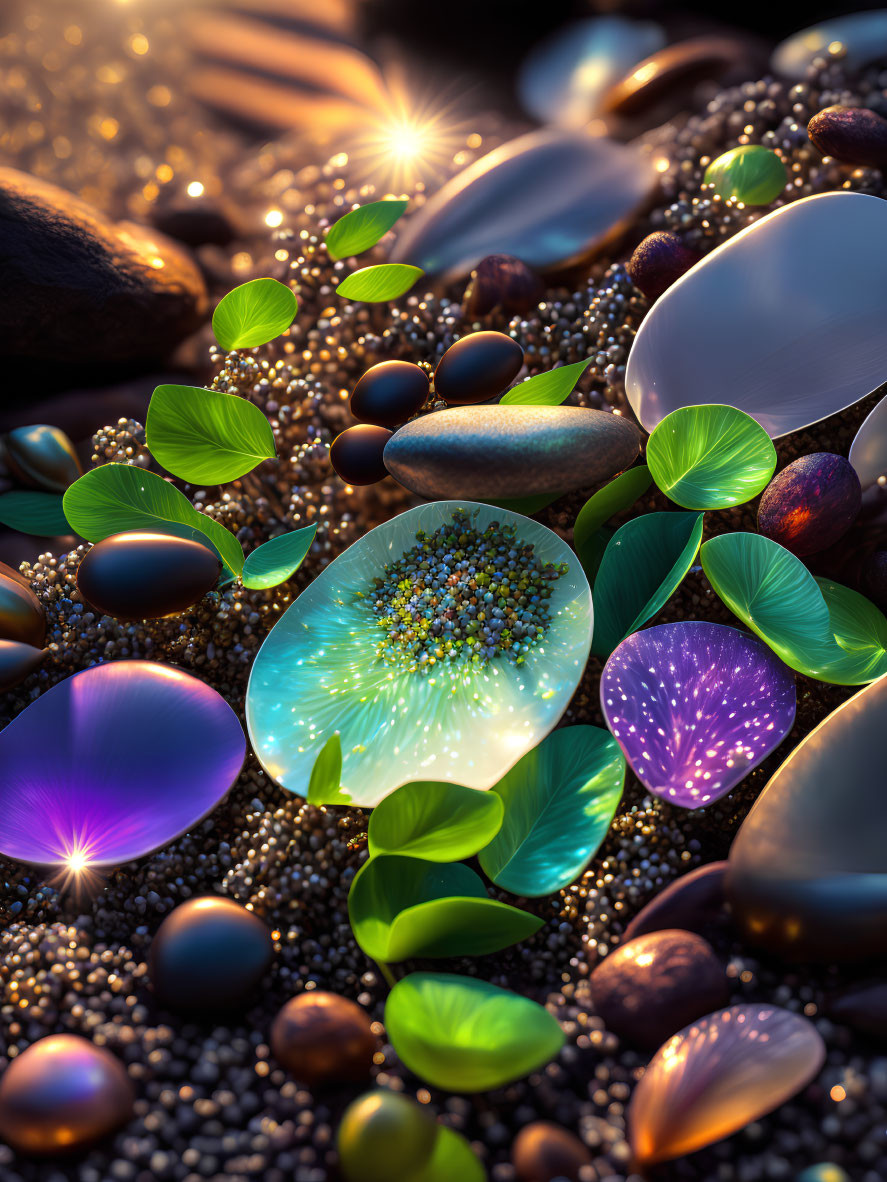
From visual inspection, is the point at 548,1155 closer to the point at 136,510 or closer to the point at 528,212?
the point at 136,510

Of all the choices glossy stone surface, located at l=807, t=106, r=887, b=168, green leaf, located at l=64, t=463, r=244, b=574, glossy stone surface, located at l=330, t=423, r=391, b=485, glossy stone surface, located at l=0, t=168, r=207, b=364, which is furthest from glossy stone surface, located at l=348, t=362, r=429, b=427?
glossy stone surface, located at l=807, t=106, r=887, b=168

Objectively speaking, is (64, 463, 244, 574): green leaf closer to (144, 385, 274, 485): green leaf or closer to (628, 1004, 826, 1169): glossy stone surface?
(144, 385, 274, 485): green leaf

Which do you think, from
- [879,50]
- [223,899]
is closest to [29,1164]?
[223,899]

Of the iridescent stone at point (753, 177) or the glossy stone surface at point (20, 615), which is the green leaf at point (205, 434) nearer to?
the glossy stone surface at point (20, 615)

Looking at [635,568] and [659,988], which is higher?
[635,568]

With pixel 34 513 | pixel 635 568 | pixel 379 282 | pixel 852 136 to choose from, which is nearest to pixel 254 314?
pixel 379 282

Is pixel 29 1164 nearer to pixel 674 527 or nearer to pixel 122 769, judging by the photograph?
pixel 122 769
